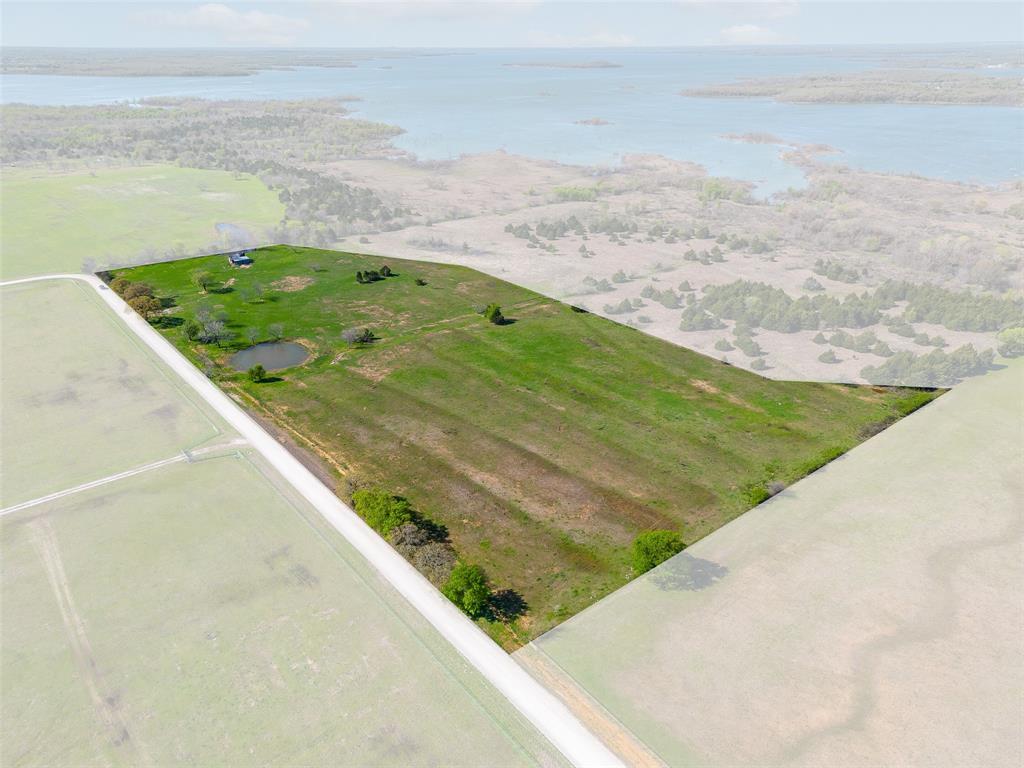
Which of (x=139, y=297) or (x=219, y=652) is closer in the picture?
(x=219, y=652)

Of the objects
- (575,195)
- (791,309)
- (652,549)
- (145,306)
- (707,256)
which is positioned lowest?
(652,549)

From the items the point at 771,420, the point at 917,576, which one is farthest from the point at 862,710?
the point at 771,420

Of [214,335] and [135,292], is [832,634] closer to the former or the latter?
[214,335]

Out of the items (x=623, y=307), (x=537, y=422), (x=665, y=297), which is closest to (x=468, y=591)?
(x=537, y=422)

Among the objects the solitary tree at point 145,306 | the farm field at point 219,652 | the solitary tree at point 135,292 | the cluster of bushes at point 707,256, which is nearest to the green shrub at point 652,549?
the farm field at point 219,652

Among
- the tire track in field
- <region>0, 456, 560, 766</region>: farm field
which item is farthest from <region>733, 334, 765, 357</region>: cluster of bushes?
the tire track in field

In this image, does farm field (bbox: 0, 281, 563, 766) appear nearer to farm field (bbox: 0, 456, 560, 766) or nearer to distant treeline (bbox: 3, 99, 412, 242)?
farm field (bbox: 0, 456, 560, 766)

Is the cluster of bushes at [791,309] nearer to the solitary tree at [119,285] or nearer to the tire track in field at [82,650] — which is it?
the tire track in field at [82,650]
